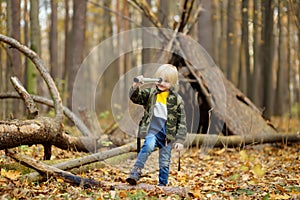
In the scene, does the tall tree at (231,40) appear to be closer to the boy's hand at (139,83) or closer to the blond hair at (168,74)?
the blond hair at (168,74)

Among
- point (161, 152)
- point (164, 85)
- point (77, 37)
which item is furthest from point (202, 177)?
point (77, 37)

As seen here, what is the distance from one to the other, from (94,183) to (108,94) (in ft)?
65.3

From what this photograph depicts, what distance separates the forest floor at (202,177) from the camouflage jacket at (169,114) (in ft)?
2.32

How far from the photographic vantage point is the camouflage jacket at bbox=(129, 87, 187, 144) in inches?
206

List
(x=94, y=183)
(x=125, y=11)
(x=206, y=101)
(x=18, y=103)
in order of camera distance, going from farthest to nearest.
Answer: (x=125, y=11)
(x=18, y=103)
(x=206, y=101)
(x=94, y=183)

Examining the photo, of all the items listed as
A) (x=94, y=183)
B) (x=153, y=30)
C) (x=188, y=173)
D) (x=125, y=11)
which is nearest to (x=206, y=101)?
(x=153, y=30)

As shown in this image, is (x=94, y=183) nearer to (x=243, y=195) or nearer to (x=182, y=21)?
(x=243, y=195)

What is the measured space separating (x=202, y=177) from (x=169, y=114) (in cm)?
182

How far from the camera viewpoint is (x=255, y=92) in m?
18.1

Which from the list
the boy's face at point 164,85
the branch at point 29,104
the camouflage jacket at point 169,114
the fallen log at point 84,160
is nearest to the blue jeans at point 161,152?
the camouflage jacket at point 169,114

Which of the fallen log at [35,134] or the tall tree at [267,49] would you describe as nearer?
the fallen log at [35,134]

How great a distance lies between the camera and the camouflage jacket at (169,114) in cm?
523

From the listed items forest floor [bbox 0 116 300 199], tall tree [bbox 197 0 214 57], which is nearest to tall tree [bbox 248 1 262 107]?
tall tree [bbox 197 0 214 57]

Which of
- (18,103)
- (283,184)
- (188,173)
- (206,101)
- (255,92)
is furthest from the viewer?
(255,92)
